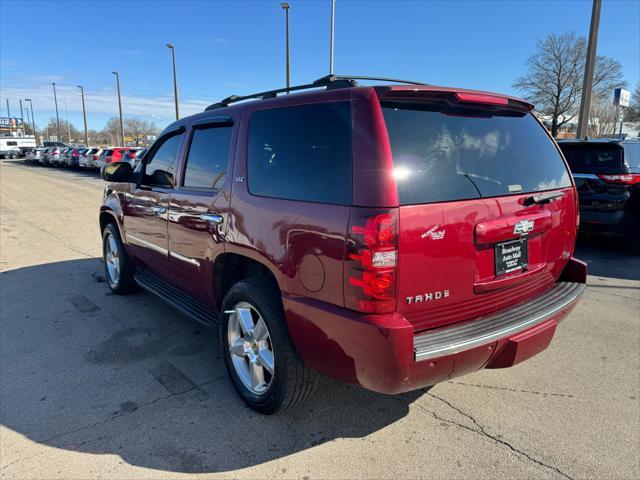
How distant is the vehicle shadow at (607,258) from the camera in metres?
6.37

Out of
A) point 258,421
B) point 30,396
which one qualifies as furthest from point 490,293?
point 30,396

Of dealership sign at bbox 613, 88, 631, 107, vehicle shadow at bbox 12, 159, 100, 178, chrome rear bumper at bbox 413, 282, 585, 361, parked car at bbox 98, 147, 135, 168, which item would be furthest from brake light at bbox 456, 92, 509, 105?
vehicle shadow at bbox 12, 159, 100, 178

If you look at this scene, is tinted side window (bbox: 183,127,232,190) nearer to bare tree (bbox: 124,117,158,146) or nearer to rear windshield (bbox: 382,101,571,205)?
rear windshield (bbox: 382,101,571,205)

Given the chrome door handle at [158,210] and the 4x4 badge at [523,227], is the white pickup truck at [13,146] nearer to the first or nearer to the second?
the chrome door handle at [158,210]

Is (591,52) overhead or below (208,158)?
overhead

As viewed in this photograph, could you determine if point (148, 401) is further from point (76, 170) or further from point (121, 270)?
point (76, 170)

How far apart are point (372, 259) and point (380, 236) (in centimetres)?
11

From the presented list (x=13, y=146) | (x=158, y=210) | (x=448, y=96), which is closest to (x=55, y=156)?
(x=13, y=146)

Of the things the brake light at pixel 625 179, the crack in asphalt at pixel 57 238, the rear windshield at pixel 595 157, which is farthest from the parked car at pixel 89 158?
the brake light at pixel 625 179

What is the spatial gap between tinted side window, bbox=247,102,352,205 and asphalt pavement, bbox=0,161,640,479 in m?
1.46

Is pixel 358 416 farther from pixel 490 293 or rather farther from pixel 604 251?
pixel 604 251

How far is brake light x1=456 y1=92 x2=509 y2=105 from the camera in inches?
98.6

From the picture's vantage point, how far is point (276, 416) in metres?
2.93

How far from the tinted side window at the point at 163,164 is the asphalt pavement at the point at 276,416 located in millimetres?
1391
